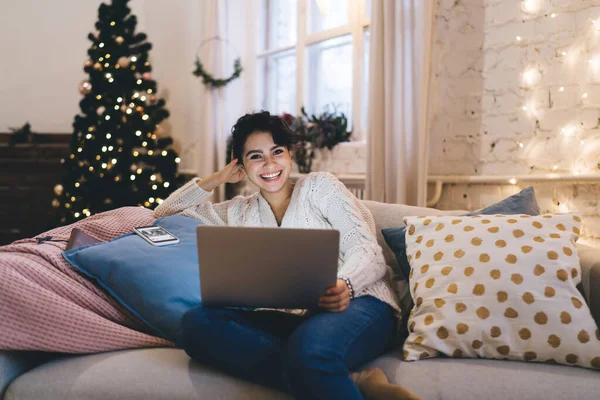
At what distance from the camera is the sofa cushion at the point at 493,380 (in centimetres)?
117

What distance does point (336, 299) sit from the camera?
4.42 feet

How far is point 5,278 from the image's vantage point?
4.68 feet

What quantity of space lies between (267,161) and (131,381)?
0.76m

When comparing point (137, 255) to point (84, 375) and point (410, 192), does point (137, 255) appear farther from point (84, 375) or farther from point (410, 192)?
point (410, 192)

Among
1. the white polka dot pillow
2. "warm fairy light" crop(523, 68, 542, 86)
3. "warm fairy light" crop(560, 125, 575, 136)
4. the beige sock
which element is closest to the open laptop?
the beige sock

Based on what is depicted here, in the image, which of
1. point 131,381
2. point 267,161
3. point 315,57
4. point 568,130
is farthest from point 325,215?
point 315,57

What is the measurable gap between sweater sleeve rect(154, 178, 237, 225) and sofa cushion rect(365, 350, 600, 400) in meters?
0.87

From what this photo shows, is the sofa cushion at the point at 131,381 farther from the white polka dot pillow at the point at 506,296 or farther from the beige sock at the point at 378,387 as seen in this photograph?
the white polka dot pillow at the point at 506,296

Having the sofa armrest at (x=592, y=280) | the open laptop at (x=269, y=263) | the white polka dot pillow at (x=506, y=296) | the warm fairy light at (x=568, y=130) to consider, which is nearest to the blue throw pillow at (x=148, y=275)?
the open laptop at (x=269, y=263)

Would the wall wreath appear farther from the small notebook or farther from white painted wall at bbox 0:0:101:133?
the small notebook

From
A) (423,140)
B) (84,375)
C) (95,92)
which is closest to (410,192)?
(423,140)

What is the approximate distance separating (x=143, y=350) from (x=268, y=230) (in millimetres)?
565

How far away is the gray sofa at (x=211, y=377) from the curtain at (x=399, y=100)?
51.0 inches

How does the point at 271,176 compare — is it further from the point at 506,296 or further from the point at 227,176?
the point at 506,296
